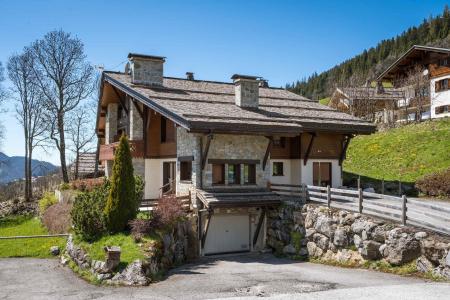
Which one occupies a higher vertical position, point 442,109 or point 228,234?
point 442,109

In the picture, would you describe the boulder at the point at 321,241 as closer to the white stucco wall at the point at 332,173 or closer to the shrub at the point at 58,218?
the white stucco wall at the point at 332,173

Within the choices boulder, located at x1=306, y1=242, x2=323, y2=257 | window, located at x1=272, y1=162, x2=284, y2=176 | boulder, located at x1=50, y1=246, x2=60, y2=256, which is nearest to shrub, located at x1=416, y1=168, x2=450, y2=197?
window, located at x1=272, y1=162, x2=284, y2=176

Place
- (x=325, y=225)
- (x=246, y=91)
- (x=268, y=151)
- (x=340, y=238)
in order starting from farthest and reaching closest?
(x=246, y=91), (x=268, y=151), (x=325, y=225), (x=340, y=238)

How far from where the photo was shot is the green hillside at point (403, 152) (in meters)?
31.1

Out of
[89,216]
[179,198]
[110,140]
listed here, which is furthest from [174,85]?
[89,216]

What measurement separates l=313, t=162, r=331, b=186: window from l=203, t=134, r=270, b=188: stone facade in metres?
3.90

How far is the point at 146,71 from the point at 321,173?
1195 cm

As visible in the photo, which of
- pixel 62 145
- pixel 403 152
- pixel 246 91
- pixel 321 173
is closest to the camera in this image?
pixel 246 91

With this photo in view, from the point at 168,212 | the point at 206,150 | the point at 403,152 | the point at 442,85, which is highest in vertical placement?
the point at 442,85

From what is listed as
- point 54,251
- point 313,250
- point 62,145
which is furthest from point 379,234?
Answer: point 62,145

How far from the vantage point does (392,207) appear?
15727mm

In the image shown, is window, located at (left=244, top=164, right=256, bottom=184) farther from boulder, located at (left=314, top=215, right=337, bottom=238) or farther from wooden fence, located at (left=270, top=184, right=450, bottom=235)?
boulder, located at (left=314, top=215, right=337, bottom=238)

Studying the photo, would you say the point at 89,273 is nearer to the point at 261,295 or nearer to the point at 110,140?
the point at 261,295

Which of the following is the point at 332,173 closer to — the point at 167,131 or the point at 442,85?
the point at 167,131
